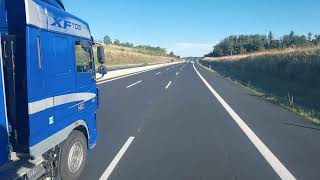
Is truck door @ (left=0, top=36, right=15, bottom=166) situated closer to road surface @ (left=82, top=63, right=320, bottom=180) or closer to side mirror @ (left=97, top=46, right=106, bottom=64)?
road surface @ (left=82, top=63, right=320, bottom=180)

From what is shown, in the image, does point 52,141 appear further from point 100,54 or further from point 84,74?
point 100,54

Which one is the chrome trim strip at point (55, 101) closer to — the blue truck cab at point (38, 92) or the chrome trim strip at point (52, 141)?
the blue truck cab at point (38, 92)

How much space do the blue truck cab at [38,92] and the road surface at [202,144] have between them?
1122 millimetres

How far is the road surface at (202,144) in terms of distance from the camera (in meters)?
7.21

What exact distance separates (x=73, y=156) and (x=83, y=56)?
1.80 meters

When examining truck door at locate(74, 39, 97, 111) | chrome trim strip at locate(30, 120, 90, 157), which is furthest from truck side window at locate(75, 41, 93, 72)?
chrome trim strip at locate(30, 120, 90, 157)

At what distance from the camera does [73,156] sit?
21.8 feet

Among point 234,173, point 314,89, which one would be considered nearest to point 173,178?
point 234,173

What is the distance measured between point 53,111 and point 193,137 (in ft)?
16.9

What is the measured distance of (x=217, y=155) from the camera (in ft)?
27.7

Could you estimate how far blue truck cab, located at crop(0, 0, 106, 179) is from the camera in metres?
4.99

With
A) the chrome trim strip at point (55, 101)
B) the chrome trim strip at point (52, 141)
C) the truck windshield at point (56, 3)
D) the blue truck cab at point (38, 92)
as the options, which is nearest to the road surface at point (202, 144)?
the chrome trim strip at point (52, 141)

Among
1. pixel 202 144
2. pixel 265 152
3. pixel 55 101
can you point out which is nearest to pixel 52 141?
pixel 55 101

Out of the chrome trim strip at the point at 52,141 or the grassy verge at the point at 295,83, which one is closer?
the chrome trim strip at the point at 52,141
